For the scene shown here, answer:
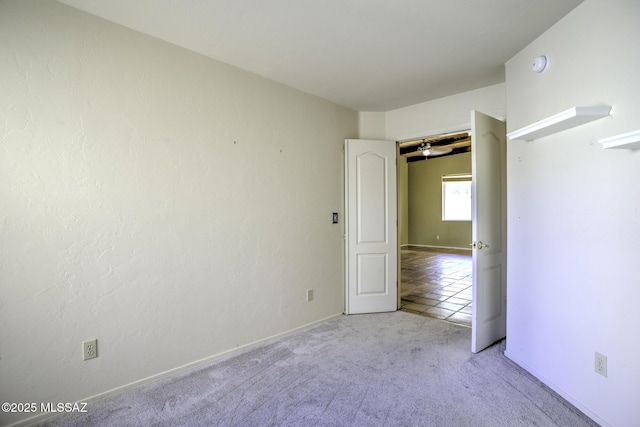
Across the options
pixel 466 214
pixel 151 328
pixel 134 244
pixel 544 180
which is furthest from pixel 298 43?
pixel 466 214

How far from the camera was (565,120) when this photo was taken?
5.85ft

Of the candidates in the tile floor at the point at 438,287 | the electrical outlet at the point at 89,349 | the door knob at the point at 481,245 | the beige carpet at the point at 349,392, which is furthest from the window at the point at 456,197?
the electrical outlet at the point at 89,349

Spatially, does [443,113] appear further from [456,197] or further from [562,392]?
[456,197]

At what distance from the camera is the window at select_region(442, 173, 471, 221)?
9680mm

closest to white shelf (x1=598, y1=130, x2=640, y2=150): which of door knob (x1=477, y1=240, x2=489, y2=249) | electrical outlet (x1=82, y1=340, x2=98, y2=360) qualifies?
door knob (x1=477, y1=240, x2=489, y2=249)

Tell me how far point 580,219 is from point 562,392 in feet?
3.72

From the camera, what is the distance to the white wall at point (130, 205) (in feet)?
5.86

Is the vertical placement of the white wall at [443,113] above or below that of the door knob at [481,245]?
above

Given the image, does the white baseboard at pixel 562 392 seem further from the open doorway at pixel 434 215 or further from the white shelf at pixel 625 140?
the open doorway at pixel 434 215

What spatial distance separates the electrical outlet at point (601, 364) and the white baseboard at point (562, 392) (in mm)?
255

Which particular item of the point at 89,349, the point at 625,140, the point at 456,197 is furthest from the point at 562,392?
the point at 456,197

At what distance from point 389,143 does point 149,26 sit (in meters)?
2.70

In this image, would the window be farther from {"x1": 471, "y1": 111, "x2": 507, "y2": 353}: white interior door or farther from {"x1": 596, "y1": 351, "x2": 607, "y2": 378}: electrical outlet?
{"x1": 596, "y1": 351, "x2": 607, "y2": 378}: electrical outlet

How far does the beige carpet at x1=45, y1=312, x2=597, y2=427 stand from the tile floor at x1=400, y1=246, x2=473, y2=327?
37.9 inches
